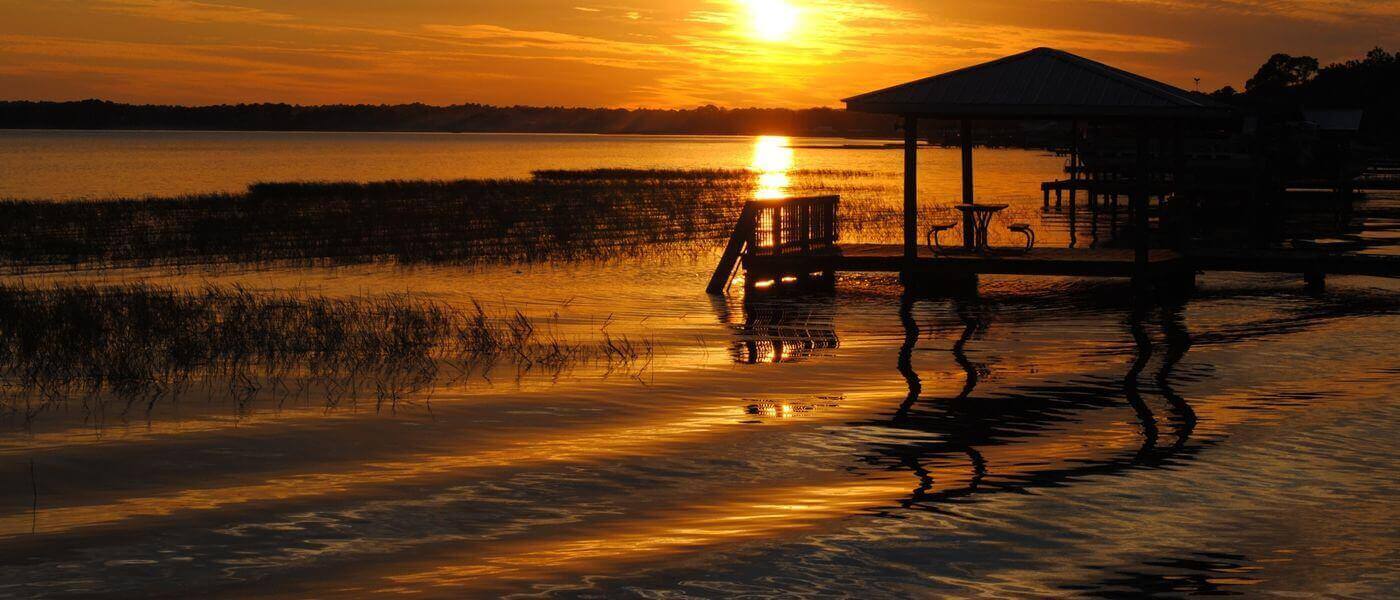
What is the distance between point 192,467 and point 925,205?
153 ft

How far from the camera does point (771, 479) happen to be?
385 inches

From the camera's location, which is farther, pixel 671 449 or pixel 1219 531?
pixel 671 449

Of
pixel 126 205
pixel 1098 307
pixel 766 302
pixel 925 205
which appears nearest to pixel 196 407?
pixel 766 302

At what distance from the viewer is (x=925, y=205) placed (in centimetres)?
5488

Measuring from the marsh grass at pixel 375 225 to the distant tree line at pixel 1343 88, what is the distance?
30.7 metres

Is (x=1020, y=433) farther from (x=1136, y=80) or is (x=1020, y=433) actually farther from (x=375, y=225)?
(x=375, y=225)

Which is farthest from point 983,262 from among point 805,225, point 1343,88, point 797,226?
point 1343,88

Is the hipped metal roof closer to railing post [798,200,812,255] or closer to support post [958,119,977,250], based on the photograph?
railing post [798,200,812,255]

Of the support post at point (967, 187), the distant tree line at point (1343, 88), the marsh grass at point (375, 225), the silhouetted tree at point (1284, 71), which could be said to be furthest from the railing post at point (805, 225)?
the silhouetted tree at point (1284, 71)

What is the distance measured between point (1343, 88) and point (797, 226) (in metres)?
117

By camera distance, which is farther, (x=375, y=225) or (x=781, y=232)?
(x=375, y=225)

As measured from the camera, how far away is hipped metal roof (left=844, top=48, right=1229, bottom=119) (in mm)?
20609

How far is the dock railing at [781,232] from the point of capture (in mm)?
23547

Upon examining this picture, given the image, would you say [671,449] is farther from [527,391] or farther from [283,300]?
[283,300]
